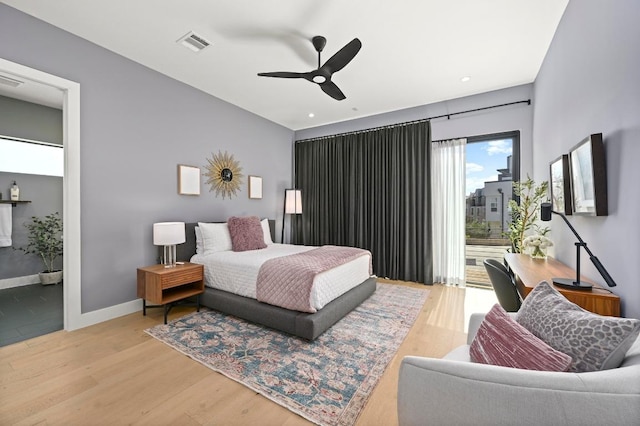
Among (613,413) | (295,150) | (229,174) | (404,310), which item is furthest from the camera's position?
(295,150)

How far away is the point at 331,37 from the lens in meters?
2.63

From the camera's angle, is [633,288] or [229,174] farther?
[229,174]

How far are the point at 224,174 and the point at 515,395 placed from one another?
417 cm

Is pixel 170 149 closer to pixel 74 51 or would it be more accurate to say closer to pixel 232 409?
pixel 74 51

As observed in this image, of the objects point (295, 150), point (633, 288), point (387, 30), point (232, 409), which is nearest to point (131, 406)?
point (232, 409)

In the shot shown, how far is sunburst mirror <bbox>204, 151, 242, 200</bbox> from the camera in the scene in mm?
4023

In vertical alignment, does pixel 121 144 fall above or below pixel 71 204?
above

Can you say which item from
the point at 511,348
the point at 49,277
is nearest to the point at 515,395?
the point at 511,348

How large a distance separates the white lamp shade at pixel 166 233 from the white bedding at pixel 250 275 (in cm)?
47

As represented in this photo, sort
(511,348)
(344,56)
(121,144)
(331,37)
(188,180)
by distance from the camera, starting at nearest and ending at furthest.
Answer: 1. (511,348)
2. (344,56)
3. (331,37)
4. (121,144)
5. (188,180)

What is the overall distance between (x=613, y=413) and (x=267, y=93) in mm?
4278

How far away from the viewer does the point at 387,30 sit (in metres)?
2.54

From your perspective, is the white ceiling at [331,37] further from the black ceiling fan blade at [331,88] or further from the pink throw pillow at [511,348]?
the pink throw pillow at [511,348]

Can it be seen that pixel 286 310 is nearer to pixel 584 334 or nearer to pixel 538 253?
pixel 584 334
